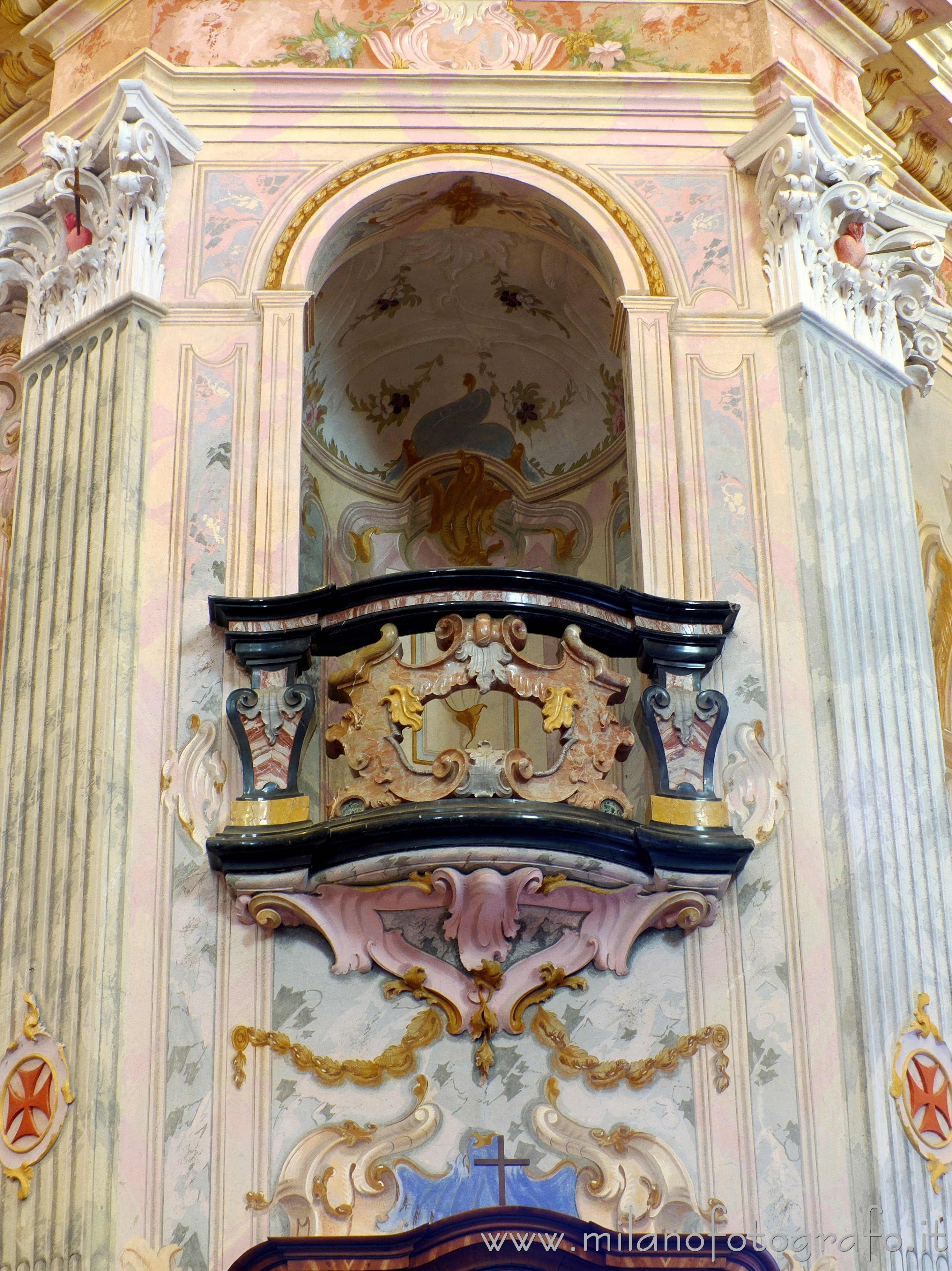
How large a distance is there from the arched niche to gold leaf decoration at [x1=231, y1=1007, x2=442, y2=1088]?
324 cm

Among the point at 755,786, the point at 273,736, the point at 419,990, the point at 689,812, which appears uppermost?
the point at 273,736

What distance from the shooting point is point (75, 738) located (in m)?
7.79

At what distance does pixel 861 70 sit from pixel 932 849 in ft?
14.9

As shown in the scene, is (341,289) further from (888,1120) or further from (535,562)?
(888,1120)

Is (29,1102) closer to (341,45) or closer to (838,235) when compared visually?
(341,45)

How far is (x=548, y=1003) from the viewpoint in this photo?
7.54 metres

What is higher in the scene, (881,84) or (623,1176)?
(881,84)

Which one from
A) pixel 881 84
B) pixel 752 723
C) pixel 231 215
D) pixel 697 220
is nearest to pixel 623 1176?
A: pixel 752 723

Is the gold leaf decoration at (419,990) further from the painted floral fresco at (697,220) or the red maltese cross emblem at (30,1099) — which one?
the painted floral fresco at (697,220)

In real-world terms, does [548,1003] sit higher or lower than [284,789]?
lower

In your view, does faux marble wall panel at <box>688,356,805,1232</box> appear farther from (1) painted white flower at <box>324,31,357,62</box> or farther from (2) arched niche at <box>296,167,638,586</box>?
(1) painted white flower at <box>324,31,357,62</box>

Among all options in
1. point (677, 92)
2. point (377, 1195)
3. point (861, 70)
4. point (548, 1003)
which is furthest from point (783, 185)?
point (377, 1195)

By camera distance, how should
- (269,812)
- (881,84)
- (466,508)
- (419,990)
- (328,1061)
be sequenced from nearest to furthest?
(328,1061), (419,990), (269,812), (881,84), (466,508)

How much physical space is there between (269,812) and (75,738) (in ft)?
2.92
